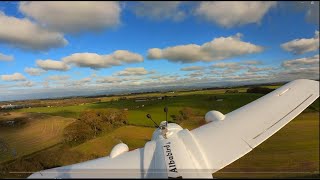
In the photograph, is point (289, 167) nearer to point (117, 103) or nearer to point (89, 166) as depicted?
point (89, 166)

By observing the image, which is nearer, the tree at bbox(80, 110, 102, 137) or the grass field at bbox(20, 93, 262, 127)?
the tree at bbox(80, 110, 102, 137)

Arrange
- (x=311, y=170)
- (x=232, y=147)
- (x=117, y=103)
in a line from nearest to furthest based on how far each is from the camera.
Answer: (x=232, y=147) → (x=311, y=170) → (x=117, y=103)

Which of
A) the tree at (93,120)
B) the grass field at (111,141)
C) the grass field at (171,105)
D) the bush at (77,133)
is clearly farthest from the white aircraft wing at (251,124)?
the tree at (93,120)

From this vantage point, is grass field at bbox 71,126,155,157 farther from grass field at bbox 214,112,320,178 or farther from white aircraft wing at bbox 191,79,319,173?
white aircraft wing at bbox 191,79,319,173

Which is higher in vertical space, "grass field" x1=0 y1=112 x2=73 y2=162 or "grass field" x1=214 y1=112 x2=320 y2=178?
"grass field" x1=0 y1=112 x2=73 y2=162

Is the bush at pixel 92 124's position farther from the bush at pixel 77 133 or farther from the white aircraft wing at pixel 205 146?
the white aircraft wing at pixel 205 146

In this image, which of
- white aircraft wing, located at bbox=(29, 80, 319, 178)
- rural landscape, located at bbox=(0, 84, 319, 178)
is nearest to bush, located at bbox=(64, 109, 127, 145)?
rural landscape, located at bbox=(0, 84, 319, 178)

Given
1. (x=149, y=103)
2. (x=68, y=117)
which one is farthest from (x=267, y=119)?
(x=149, y=103)
